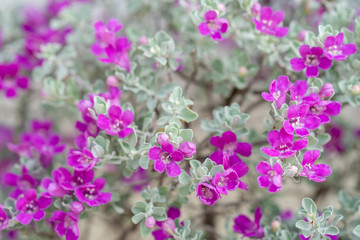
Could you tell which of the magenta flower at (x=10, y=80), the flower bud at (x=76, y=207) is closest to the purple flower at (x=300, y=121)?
the flower bud at (x=76, y=207)

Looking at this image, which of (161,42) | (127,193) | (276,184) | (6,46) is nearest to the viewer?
(276,184)

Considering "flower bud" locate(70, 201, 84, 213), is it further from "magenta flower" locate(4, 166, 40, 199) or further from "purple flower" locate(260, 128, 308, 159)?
"purple flower" locate(260, 128, 308, 159)

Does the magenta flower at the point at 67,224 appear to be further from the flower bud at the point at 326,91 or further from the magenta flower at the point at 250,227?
the flower bud at the point at 326,91

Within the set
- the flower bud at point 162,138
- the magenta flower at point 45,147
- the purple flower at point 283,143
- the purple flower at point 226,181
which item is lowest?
the magenta flower at point 45,147

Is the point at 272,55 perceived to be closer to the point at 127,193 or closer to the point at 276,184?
the point at 276,184

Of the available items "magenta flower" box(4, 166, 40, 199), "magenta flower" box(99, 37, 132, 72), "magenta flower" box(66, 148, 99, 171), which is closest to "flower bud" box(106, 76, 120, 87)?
"magenta flower" box(99, 37, 132, 72)

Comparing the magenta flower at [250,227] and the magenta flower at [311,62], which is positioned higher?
the magenta flower at [311,62]

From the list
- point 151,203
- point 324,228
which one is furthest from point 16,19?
point 324,228
